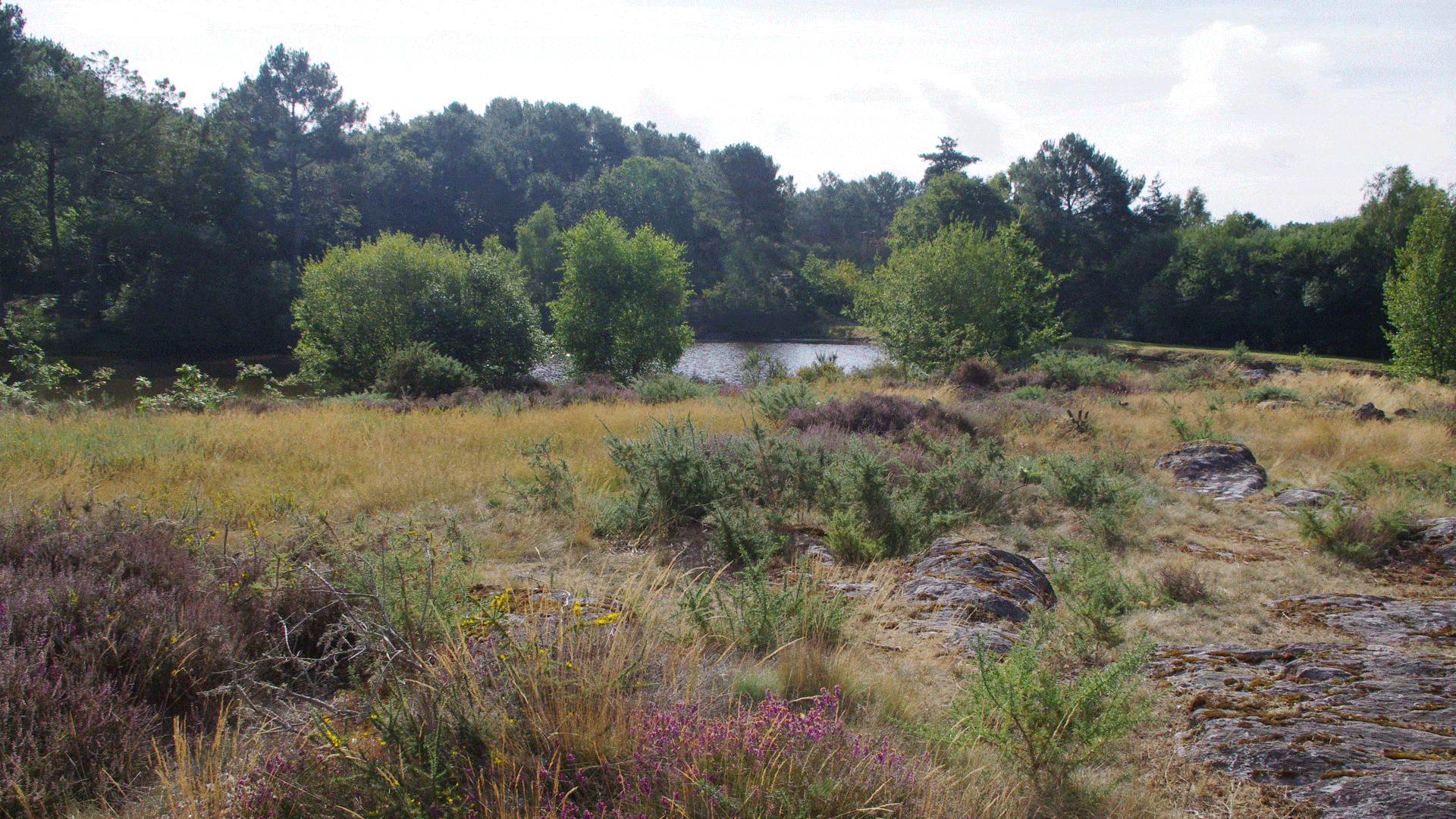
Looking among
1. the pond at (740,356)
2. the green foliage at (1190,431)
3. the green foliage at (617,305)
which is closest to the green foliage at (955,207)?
the pond at (740,356)

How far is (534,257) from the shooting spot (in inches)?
2357

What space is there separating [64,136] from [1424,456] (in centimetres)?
5049

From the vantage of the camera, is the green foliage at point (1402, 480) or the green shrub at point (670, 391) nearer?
the green foliage at point (1402, 480)

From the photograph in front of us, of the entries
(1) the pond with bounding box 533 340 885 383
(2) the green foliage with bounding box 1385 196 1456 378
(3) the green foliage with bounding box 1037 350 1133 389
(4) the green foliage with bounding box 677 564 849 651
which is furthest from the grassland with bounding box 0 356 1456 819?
(1) the pond with bounding box 533 340 885 383

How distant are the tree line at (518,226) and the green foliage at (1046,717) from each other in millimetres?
24640

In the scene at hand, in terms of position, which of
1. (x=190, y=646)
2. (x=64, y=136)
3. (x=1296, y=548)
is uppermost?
(x=64, y=136)

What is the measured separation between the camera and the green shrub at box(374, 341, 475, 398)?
20719 mm

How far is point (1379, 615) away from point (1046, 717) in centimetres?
317

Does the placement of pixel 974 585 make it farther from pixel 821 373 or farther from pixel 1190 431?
pixel 821 373

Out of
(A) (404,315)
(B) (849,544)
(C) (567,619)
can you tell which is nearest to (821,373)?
(A) (404,315)

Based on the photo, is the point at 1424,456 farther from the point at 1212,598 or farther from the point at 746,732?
the point at 746,732

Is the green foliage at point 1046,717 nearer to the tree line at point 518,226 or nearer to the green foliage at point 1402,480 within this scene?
the green foliage at point 1402,480

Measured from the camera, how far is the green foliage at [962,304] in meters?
28.5

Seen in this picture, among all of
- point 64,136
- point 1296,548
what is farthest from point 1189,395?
point 64,136
